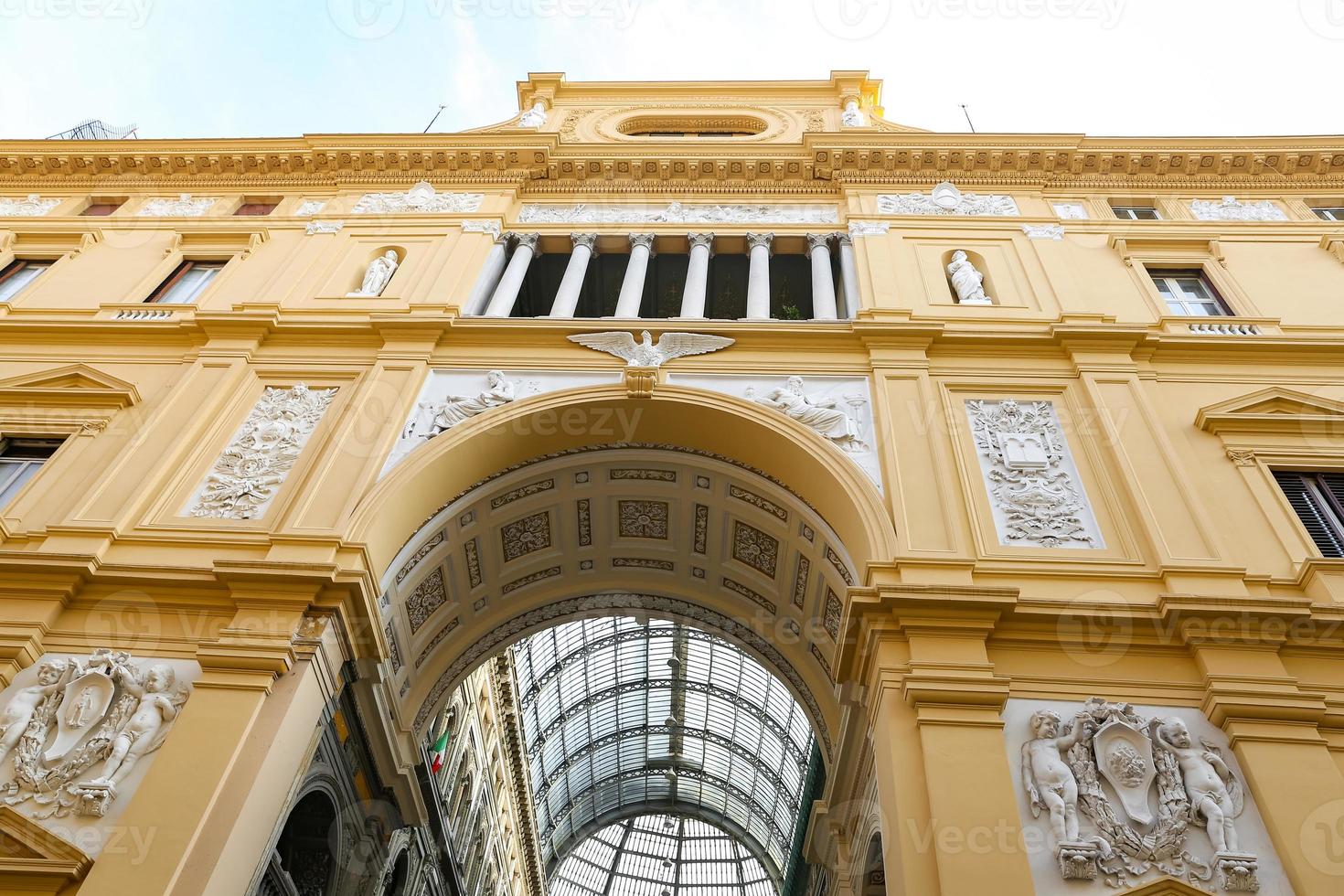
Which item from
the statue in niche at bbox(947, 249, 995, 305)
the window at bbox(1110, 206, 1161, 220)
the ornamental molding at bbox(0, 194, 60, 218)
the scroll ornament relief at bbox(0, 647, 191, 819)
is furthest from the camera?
the ornamental molding at bbox(0, 194, 60, 218)

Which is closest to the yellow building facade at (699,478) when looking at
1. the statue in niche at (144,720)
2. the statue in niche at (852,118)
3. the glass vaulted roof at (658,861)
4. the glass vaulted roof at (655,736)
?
the statue in niche at (144,720)

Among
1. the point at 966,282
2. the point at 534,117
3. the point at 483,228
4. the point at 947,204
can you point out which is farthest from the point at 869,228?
the point at 534,117

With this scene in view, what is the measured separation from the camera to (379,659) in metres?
12.9

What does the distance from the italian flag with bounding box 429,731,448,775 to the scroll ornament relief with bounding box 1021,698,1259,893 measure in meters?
13.0

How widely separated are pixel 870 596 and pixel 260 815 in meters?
7.27

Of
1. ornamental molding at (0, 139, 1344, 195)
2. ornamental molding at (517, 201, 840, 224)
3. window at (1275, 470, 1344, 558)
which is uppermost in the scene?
ornamental molding at (0, 139, 1344, 195)

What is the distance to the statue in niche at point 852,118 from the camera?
76.8 feet

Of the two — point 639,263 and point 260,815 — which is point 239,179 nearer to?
point 639,263

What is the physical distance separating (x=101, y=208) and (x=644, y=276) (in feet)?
44.3

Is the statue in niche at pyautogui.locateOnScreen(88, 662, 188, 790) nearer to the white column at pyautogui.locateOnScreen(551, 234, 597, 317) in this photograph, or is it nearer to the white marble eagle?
the white marble eagle

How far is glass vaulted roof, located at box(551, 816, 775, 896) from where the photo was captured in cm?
4762

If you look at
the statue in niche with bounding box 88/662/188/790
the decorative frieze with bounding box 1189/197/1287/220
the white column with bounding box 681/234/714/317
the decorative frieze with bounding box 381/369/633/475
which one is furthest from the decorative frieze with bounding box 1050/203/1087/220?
the statue in niche with bounding box 88/662/188/790

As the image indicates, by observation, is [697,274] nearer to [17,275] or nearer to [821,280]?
[821,280]

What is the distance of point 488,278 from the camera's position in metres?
18.5
